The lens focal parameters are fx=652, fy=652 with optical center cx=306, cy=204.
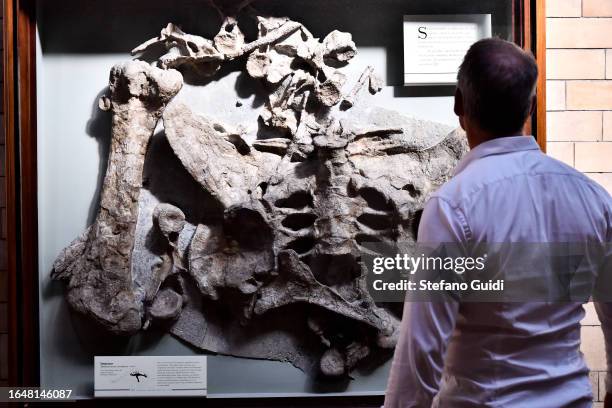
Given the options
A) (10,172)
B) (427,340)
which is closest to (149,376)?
(10,172)

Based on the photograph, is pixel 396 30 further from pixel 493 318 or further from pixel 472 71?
pixel 493 318

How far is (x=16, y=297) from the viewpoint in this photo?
79.4 inches

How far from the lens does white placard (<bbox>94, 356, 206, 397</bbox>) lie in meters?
1.97

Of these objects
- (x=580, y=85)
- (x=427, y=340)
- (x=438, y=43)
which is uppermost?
(x=438, y=43)

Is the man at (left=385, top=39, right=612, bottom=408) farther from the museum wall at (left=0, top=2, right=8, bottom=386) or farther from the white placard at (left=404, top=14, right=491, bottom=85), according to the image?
the museum wall at (left=0, top=2, right=8, bottom=386)

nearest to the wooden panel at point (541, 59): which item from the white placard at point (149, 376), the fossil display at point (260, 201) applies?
the fossil display at point (260, 201)

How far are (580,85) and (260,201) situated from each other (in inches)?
42.2

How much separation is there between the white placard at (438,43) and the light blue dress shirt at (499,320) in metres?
0.85

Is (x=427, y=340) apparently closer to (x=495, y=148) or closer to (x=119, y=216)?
(x=495, y=148)

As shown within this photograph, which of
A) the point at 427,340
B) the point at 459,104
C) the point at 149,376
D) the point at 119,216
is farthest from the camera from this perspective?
the point at 119,216

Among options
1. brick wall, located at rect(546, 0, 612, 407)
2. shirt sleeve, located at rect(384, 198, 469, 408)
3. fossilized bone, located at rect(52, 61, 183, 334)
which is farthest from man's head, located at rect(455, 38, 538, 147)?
fossilized bone, located at rect(52, 61, 183, 334)

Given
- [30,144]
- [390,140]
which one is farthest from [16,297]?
[390,140]

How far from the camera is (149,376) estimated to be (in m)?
1.97

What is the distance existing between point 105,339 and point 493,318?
134 cm
